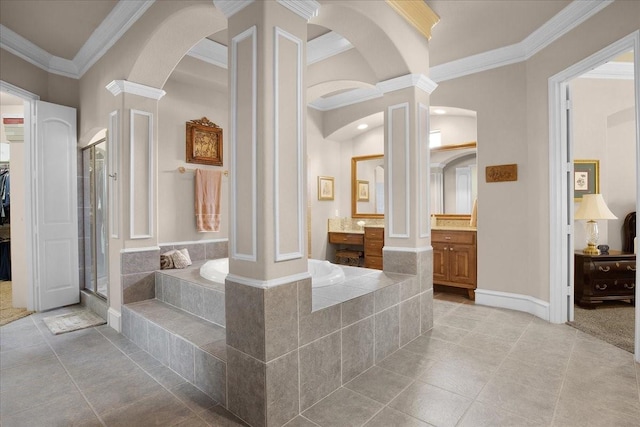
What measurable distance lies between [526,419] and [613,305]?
2.88 m

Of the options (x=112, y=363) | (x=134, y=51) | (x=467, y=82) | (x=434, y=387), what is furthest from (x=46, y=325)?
(x=467, y=82)

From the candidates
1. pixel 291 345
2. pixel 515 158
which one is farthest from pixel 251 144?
pixel 515 158

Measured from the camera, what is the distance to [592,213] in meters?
3.55

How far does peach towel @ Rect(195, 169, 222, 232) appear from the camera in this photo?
398 centimetres

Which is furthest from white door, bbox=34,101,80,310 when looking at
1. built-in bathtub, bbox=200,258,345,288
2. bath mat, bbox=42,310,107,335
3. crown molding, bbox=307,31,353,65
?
crown molding, bbox=307,31,353,65

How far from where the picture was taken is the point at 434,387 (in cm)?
204

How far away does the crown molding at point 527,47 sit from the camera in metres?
2.77

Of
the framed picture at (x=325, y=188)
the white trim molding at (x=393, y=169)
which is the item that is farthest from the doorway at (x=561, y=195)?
Answer: the framed picture at (x=325, y=188)

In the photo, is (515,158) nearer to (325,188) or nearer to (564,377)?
(564,377)

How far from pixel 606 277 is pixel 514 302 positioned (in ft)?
3.21

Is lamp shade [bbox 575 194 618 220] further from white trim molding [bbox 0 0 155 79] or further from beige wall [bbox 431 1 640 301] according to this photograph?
white trim molding [bbox 0 0 155 79]

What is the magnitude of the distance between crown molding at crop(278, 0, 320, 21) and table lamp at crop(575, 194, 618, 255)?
344 cm

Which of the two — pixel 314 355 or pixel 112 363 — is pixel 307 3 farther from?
pixel 112 363

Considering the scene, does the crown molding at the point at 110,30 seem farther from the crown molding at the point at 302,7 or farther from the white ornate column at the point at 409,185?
the white ornate column at the point at 409,185
